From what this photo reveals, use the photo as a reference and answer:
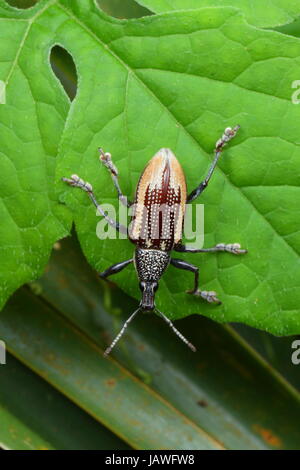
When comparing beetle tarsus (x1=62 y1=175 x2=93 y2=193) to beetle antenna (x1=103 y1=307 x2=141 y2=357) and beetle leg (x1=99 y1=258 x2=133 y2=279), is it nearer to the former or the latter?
beetle leg (x1=99 y1=258 x2=133 y2=279)

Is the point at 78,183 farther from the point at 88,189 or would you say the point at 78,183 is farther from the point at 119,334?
the point at 119,334

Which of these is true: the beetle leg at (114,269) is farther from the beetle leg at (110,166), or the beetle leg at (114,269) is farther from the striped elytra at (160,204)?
the beetle leg at (110,166)

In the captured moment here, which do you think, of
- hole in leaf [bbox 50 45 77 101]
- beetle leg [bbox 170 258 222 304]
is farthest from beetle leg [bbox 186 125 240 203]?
hole in leaf [bbox 50 45 77 101]

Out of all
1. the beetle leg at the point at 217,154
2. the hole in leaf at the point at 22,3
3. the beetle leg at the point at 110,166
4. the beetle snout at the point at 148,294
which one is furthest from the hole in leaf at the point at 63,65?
the beetle snout at the point at 148,294

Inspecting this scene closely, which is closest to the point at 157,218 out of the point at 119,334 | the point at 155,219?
the point at 155,219

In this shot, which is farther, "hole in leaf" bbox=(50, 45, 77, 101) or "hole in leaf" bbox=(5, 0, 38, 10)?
"hole in leaf" bbox=(50, 45, 77, 101)

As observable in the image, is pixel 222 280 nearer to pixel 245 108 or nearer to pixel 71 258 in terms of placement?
pixel 245 108

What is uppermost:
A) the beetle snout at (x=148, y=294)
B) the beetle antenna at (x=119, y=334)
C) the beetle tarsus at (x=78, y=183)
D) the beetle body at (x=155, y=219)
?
the beetle tarsus at (x=78, y=183)
